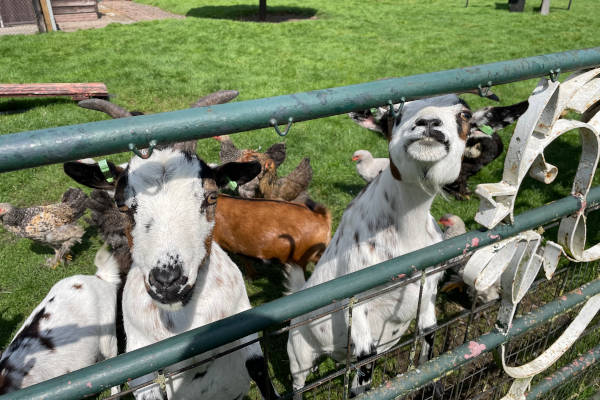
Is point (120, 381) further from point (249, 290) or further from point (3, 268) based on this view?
point (3, 268)

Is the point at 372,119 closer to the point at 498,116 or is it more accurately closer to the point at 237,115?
the point at 498,116

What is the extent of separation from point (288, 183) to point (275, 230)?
1.55 metres

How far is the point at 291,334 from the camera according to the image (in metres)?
3.58

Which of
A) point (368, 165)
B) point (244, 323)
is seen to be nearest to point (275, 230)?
point (368, 165)

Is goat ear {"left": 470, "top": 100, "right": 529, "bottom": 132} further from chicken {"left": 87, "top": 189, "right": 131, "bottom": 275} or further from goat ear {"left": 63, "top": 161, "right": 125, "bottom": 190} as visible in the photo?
chicken {"left": 87, "top": 189, "right": 131, "bottom": 275}

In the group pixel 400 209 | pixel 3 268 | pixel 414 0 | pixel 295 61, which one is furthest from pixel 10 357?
pixel 414 0

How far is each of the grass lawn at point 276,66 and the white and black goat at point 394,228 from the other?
4.12 ft

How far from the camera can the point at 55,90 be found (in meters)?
10.3

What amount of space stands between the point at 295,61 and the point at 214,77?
2.81m

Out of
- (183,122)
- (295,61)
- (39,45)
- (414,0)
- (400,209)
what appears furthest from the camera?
(414,0)

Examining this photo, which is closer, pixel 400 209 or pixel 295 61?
pixel 400 209

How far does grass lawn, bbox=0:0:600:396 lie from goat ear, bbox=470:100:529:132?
2.89 metres

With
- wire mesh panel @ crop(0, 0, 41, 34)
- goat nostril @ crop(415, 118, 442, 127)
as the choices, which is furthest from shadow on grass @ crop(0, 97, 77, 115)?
goat nostril @ crop(415, 118, 442, 127)

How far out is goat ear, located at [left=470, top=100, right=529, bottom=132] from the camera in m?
2.36
